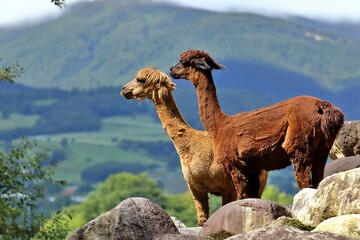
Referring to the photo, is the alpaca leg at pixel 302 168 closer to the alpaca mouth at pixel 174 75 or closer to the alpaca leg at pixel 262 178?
the alpaca leg at pixel 262 178

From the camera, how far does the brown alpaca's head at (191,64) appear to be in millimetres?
18031

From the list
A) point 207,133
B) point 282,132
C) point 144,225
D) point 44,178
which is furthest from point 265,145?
point 44,178

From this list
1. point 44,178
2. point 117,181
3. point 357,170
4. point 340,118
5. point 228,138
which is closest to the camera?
point 357,170

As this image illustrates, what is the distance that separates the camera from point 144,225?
13.9m

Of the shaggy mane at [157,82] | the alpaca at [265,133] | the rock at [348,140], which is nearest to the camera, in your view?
the alpaca at [265,133]

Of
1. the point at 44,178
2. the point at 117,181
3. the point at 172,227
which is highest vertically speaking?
the point at 172,227

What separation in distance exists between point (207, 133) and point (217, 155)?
3.92ft

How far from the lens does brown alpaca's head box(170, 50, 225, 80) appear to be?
1803cm

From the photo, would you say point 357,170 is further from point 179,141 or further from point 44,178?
point 44,178

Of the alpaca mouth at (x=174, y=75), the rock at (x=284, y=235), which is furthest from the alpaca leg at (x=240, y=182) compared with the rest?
the rock at (x=284, y=235)

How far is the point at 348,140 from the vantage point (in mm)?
19938

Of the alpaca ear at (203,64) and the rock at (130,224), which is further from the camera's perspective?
the alpaca ear at (203,64)

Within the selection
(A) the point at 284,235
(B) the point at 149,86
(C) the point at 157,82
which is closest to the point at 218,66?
(C) the point at 157,82

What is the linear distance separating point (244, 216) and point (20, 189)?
63.2 feet
